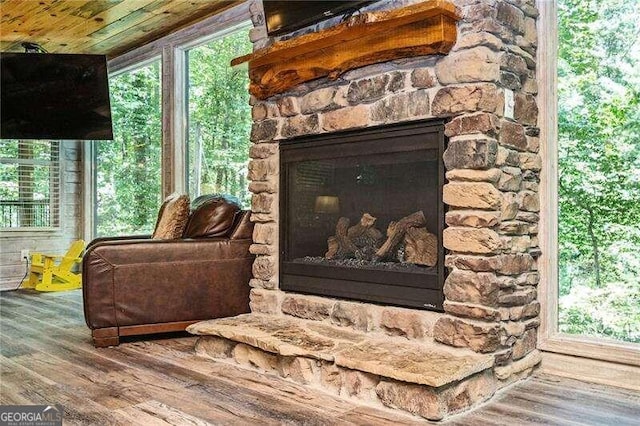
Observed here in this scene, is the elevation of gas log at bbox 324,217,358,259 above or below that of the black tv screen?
below

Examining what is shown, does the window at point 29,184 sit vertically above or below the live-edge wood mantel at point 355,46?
below

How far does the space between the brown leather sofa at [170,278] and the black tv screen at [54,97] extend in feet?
7.30

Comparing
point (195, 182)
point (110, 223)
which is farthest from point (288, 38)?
point (110, 223)

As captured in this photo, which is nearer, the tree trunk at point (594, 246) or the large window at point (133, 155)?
the tree trunk at point (594, 246)

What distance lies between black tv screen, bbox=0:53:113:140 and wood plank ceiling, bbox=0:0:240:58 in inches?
10.0

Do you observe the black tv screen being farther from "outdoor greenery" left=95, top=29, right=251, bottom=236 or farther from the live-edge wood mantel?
the live-edge wood mantel

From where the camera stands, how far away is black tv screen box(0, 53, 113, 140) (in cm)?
497

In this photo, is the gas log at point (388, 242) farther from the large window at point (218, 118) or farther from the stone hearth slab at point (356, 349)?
the large window at point (218, 118)

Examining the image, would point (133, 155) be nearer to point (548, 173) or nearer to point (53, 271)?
point (53, 271)

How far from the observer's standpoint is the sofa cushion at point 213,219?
3512 millimetres

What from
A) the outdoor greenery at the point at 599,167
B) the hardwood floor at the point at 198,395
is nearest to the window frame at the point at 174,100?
the hardwood floor at the point at 198,395

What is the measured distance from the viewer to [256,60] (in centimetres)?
310
